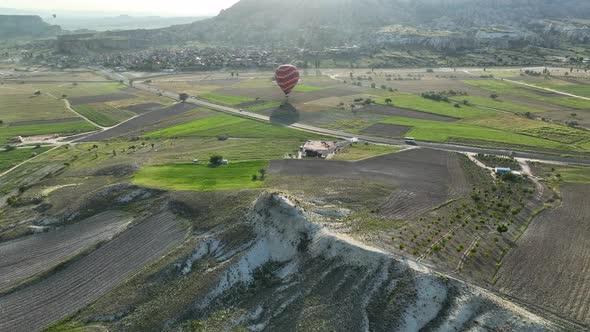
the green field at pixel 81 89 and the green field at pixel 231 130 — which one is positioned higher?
the green field at pixel 81 89

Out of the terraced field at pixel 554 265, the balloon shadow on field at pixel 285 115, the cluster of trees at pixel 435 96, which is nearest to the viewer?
the terraced field at pixel 554 265

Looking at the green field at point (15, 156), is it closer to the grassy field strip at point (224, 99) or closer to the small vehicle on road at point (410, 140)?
the grassy field strip at point (224, 99)

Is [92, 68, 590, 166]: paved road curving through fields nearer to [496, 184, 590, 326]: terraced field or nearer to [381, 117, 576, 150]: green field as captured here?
[381, 117, 576, 150]: green field

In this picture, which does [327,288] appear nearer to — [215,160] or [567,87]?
[215,160]

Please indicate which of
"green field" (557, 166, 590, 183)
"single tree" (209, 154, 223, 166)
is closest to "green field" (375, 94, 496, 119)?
"green field" (557, 166, 590, 183)

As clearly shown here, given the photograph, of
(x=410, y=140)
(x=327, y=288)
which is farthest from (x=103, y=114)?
(x=327, y=288)

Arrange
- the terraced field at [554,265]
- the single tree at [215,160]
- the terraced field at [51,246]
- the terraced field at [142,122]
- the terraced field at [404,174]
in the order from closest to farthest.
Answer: the terraced field at [554,265] → the terraced field at [51,246] → the terraced field at [404,174] → the single tree at [215,160] → the terraced field at [142,122]

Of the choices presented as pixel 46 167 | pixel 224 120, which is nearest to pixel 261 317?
pixel 46 167

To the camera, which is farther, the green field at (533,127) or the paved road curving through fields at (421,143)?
the green field at (533,127)

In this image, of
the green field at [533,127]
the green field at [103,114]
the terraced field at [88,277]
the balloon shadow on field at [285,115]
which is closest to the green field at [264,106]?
A: the balloon shadow on field at [285,115]
